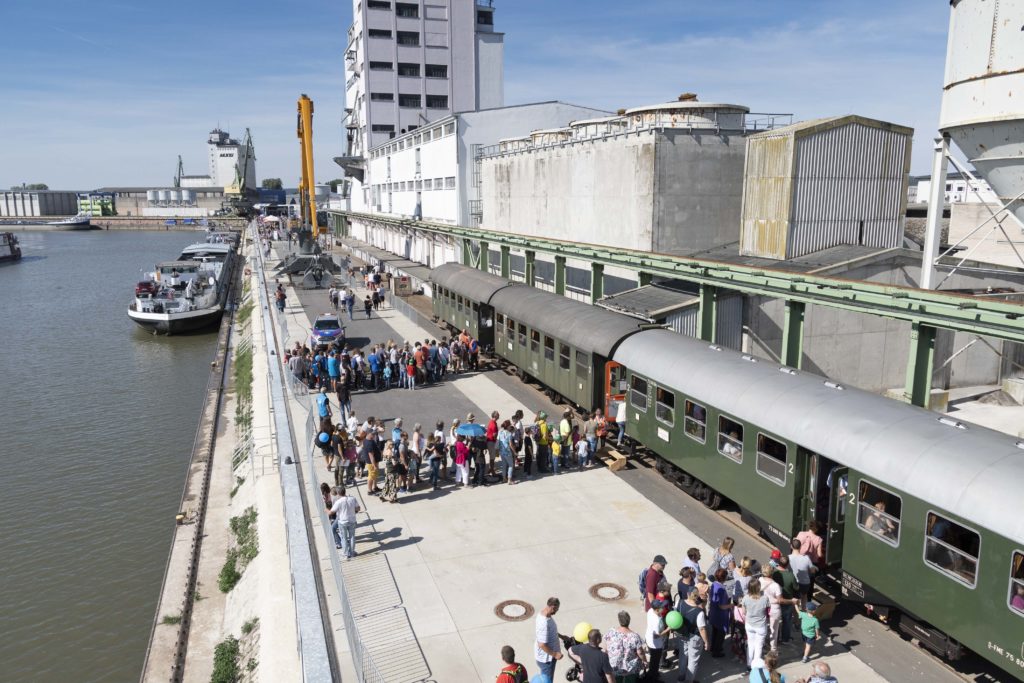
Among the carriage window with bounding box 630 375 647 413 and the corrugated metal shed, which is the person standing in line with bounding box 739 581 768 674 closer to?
the carriage window with bounding box 630 375 647 413

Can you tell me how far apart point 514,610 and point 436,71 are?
263ft

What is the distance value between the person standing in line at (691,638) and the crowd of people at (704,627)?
0.01 metres

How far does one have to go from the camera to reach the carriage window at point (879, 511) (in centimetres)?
1091

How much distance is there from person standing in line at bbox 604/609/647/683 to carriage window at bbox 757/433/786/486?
201 inches

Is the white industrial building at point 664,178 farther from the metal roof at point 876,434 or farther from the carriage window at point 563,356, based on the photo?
the metal roof at point 876,434

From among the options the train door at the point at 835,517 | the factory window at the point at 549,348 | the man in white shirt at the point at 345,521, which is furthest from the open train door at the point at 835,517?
the factory window at the point at 549,348

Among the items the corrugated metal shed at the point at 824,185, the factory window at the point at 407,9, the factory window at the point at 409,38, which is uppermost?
the factory window at the point at 407,9

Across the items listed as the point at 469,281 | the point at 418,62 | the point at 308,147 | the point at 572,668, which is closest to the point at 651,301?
the point at 469,281

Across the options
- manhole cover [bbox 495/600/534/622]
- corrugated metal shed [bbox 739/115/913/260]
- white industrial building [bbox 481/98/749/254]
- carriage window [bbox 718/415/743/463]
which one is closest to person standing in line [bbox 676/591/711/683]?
manhole cover [bbox 495/600/534/622]

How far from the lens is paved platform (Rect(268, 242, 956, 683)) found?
11070mm

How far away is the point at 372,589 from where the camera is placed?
13125 millimetres

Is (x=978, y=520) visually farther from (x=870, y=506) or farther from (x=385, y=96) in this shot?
(x=385, y=96)

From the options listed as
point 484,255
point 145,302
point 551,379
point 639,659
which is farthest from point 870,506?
point 145,302

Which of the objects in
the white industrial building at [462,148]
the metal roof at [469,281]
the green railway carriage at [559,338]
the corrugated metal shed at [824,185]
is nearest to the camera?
the green railway carriage at [559,338]
